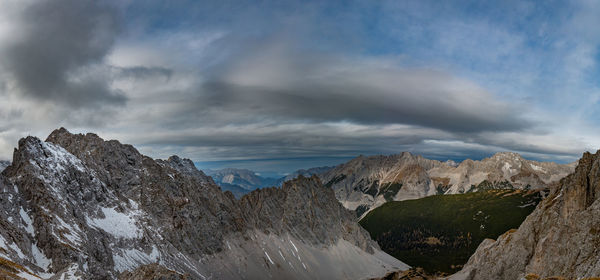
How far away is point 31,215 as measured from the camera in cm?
17012

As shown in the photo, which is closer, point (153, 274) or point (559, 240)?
point (153, 274)

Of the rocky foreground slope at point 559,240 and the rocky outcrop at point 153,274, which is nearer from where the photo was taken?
the rocky outcrop at point 153,274

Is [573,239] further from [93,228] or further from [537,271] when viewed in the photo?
[93,228]

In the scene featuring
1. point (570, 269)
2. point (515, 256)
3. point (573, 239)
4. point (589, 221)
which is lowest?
point (515, 256)

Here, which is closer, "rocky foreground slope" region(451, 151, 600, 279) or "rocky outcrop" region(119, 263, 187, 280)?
"rocky outcrop" region(119, 263, 187, 280)

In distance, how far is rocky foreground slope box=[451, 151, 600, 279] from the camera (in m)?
102

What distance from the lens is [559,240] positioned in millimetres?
128000

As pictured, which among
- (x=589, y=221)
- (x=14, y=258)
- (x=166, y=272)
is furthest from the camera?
(x=14, y=258)

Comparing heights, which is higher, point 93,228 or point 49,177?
point 49,177

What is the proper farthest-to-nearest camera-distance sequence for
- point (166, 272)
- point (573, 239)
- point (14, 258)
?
1. point (14, 258)
2. point (573, 239)
3. point (166, 272)

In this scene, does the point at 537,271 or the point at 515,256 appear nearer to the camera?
the point at 537,271

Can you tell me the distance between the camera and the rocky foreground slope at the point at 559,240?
10250 cm

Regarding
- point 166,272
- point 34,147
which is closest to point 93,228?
point 34,147

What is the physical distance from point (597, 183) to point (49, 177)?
9956 inches
